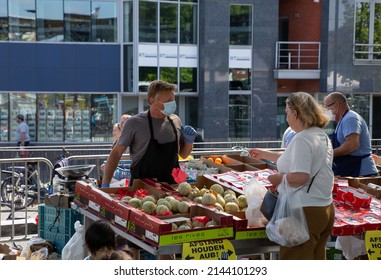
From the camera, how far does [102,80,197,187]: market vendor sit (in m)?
6.09

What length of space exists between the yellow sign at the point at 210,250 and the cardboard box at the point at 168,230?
0.12ft

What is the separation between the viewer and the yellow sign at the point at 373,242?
5.17m

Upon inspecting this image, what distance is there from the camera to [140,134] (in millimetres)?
6094

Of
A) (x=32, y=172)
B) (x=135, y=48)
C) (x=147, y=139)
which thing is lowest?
(x=32, y=172)

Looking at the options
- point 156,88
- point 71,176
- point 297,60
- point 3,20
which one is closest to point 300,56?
point 297,60

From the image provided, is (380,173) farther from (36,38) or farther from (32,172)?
(36,38)

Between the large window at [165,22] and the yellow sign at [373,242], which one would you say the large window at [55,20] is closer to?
the large window at [165,22]

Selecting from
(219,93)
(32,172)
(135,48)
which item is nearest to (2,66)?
(135,48)

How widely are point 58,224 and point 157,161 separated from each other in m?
1.70

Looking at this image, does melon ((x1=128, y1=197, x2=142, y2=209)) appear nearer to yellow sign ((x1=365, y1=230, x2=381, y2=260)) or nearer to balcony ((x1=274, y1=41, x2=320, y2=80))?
yellow sign ((x1=365, y1=230, x2=381, y2=260))

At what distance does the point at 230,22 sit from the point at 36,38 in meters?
7.93

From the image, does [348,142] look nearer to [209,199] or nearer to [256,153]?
[256,153]

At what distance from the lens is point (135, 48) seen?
2477 cm

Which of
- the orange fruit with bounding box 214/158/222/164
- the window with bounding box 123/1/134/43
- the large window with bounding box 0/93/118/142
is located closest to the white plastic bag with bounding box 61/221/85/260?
the orange fruit with bounding box 214/158/222/164
